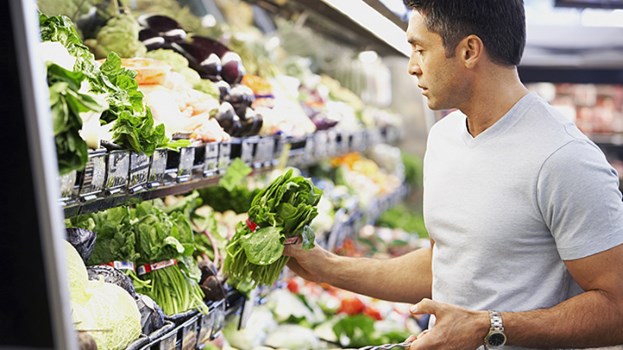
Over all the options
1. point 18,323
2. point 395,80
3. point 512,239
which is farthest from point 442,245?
point 395,80

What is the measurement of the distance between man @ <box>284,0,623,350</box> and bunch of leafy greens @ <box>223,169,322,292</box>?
0.12m

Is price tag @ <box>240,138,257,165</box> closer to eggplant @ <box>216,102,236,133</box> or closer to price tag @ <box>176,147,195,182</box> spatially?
eggplant @ <box>216,102,236,133</box>

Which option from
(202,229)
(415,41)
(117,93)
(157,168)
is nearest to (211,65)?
(202,229)

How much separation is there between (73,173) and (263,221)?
3.21ft

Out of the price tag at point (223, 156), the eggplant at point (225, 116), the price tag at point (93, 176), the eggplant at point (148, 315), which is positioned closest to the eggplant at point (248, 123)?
the eggplant at point (225, 116)

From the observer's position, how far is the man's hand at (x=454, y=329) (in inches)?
88.3

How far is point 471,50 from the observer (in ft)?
8.15

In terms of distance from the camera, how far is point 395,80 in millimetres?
7617

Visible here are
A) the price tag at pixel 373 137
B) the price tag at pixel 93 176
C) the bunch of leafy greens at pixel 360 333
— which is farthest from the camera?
the price tag at pixel 373 137

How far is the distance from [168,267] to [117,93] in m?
0.71

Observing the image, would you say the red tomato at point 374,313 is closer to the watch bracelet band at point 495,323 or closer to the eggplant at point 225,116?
the eggplant at point 225,116

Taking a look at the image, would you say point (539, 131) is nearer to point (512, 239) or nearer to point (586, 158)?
point (586, 158)

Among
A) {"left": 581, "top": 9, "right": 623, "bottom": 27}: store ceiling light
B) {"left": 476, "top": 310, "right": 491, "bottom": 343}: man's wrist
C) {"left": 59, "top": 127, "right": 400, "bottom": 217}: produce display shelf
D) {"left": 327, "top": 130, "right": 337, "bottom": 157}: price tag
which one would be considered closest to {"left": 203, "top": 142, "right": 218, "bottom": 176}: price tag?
{"left": 59, "top": 127, "right": 400, "bottom": 217}: produce display shelf

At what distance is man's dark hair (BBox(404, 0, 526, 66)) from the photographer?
2465 millimetres
